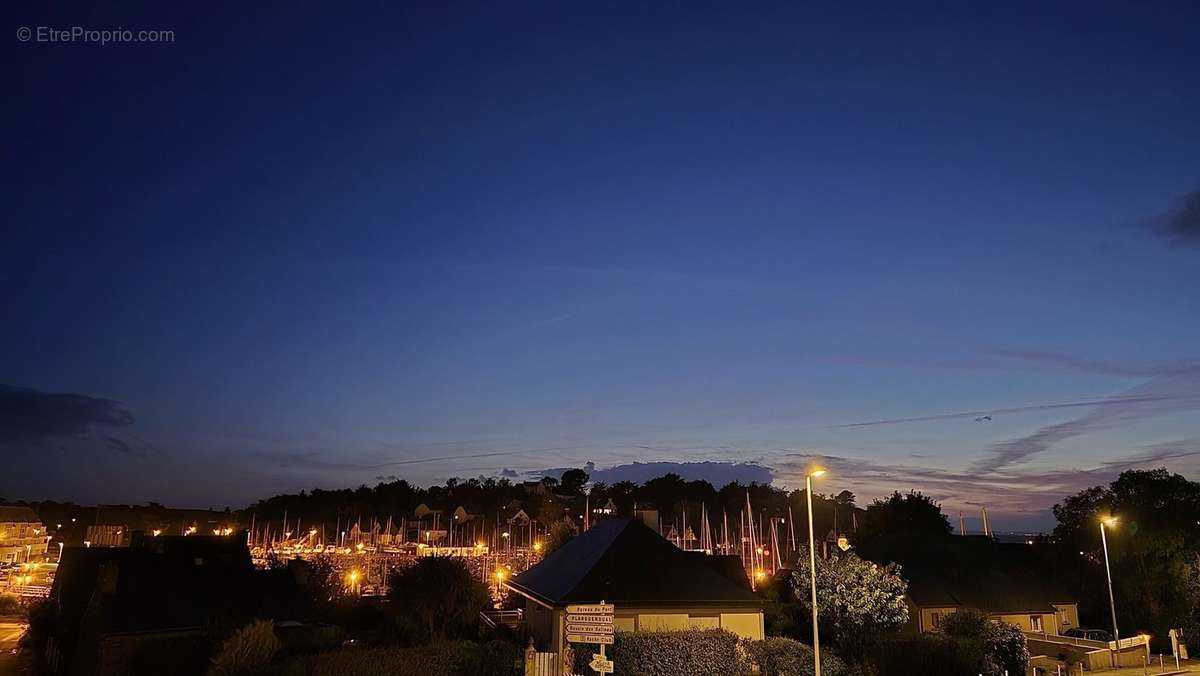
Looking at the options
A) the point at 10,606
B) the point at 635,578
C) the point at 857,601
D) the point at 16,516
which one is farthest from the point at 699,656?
the point at 16,516

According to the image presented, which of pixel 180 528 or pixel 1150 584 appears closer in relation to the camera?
pixel 1150 584

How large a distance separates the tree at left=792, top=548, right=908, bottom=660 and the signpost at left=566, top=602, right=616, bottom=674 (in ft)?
59.4

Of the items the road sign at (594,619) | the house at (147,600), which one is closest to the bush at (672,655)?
the road sign at (594,619)

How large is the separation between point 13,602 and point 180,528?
3086 inches

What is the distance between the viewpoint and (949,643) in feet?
89.1

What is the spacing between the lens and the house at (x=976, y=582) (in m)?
46.9

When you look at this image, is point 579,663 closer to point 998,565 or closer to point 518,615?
point 518,615

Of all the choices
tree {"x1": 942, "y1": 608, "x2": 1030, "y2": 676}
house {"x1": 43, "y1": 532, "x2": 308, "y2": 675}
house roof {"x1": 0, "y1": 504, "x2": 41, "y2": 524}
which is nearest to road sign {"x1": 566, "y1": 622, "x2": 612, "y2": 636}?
house {"x1": 43, "y1": 532, "x2": 308, "y2": 675}

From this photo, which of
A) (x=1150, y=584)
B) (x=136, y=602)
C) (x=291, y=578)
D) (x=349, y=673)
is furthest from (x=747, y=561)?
(x=349, y=673)

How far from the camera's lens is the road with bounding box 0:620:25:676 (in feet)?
130

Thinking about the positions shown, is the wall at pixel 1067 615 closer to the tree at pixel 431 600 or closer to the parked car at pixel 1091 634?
the parked car at pixel 1091 634

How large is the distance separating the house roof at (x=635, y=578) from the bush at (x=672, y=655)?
13.1ft

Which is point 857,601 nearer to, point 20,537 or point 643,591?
point 643,591

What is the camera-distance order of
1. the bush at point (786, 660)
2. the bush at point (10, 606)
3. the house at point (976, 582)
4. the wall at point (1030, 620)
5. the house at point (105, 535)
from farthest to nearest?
the house at point (105, 535), the bush at point (10, 606), the wall at point (1030, 620), the house at point (976, 582), the bush at point (786, 660)
